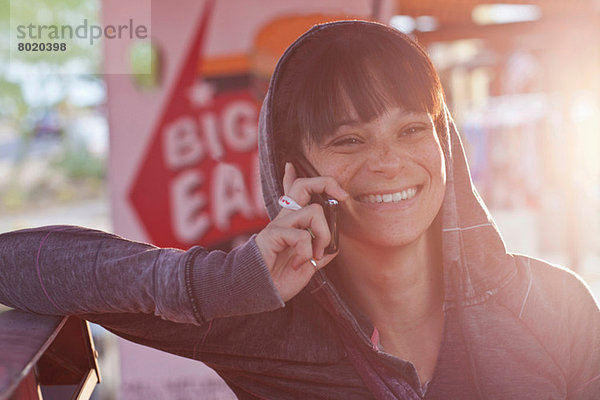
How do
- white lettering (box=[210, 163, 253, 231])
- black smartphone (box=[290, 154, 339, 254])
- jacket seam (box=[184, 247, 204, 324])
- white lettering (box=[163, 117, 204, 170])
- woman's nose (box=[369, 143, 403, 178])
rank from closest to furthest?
jacket seam (box=[184, 247, 204, 324]) → black smartphone (box=[290, 154, 339, 254]) → woman's nose (box=[369, 143, 403, 178]) → white lettering (box=[163, 117, 204, 170]) → white lettering (box=[210, 163, 253, 231])

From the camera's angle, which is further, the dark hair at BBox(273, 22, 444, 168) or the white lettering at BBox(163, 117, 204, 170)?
the white lettering at BBox(163, 117, 204, 170)

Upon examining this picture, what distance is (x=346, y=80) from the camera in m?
1.59

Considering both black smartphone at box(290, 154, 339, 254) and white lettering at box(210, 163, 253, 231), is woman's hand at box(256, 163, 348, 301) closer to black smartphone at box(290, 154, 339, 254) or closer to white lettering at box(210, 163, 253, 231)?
black smartphone at box(290, 154, 339, 254)

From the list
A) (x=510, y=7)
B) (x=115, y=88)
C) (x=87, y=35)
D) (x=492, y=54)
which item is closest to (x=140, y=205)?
(x=115, y=88)

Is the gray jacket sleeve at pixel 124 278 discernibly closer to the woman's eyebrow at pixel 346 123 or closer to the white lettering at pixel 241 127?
the woman's eyebrow at pixel 346 123

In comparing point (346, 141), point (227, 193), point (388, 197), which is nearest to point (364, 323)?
point (388, 197)

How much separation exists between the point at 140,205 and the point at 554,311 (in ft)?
9.96

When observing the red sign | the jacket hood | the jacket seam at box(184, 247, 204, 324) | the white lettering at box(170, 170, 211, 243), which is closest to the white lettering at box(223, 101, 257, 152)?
the red sign

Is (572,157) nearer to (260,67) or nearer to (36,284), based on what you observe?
(260,67)

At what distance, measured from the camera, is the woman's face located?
157cm

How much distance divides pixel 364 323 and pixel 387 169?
1.29 ft

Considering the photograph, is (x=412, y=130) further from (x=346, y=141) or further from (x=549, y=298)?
(x=549, y=298)

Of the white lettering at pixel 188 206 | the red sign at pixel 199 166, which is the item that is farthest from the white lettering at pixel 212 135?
the white lettering at pixel 188 206

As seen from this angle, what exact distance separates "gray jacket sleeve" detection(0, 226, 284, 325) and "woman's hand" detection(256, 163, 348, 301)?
0.04m
